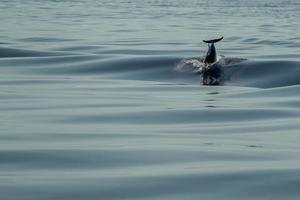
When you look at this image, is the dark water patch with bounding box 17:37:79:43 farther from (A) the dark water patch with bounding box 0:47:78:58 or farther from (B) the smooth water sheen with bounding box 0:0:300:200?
(B) the smooth water sheen with bounding box 0:0:300:200

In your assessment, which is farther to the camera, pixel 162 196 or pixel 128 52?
pixel 128 52

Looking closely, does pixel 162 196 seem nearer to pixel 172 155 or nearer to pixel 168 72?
pixel 172 155

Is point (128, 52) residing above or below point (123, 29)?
above

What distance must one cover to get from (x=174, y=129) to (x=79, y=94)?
358 centimetres

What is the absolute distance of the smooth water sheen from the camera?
482 cm

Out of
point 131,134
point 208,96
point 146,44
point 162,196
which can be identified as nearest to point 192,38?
point 146,44

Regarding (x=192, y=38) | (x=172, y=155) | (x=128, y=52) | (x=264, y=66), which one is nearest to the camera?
(x=172, y=155)

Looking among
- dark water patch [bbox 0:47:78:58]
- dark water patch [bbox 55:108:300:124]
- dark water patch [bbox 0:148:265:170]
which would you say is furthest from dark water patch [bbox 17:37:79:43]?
dark water patch [bbox 0:148:265:170]

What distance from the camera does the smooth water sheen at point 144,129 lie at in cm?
482

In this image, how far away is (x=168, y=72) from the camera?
576 inches

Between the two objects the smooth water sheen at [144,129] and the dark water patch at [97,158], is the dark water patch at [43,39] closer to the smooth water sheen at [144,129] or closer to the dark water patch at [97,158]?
the smooth water sheen at [144,129]

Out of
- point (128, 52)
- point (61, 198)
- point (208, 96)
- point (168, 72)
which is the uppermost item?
point (61, 198)

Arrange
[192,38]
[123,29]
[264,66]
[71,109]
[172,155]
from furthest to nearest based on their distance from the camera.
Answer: [123,29] < [192,38] < [264,66] < [71,109] < [172,155]

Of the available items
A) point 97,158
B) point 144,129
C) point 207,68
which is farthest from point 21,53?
point 97,158
